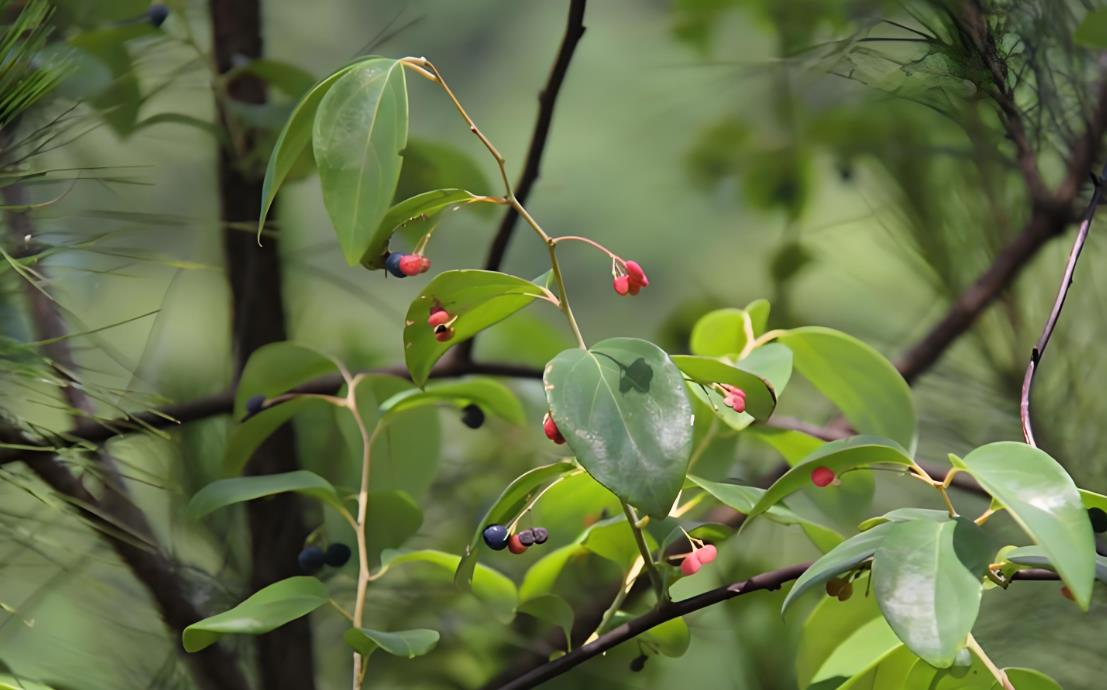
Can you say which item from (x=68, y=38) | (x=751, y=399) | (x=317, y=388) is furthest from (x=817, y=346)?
(x=68, y=38)

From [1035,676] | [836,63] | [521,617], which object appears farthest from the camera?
[521,617]

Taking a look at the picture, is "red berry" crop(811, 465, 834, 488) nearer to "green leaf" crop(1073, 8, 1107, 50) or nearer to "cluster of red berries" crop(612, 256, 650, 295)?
"cluster of red berries" crop(612, 256, 650, 295)

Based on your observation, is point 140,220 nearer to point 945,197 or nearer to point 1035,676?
point 1035,676

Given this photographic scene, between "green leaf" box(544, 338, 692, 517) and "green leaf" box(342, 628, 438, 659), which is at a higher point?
"green leaf" box(544, 338, 692, 517)

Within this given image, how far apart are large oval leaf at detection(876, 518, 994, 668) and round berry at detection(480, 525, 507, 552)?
10 cm

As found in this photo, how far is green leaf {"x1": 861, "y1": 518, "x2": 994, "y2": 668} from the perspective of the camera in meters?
0.22

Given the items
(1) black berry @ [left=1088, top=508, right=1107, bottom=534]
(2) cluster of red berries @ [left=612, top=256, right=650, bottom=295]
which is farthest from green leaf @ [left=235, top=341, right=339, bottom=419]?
(1) black berry @ [left=1088, top=508, right=1107, bottom=534]

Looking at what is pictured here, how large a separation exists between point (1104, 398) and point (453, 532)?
1.21 ft

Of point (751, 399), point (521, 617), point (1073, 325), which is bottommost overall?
point (521, 617)

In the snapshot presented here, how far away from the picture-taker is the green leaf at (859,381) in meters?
0.37

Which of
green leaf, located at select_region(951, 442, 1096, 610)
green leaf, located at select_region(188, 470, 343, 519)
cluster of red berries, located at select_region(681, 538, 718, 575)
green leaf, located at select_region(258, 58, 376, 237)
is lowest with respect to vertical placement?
green leaf, located at select_region(188, 470, 343, 519)

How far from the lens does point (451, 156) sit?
1.64ft

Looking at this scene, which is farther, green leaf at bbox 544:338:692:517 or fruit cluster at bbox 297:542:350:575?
fruit cluster at bbox 297:542:350:575

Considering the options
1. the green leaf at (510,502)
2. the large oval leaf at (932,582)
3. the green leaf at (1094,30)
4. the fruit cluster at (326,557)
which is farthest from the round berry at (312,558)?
the green leaf at (1094,30)
